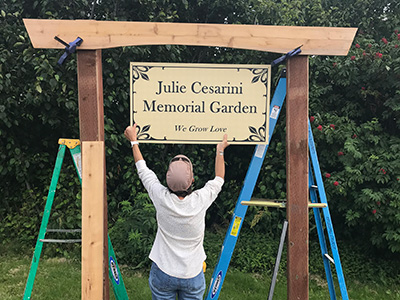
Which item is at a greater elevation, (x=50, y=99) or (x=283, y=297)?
(x=50, y=99)

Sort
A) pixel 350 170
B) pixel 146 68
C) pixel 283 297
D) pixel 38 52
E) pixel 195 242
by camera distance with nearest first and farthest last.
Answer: pixel 195 242 < pixel 146 68 < pixel 283 297 < pixel 350 170 < pixel 38 52

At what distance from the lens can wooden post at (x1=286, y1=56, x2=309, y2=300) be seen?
2.45 metres

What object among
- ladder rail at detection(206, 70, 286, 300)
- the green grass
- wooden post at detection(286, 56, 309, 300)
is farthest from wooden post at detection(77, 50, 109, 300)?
the green grass

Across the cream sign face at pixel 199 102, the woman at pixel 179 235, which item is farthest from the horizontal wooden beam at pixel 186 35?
the woman at pixel 179 235

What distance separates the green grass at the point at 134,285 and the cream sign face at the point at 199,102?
2212 millimetres

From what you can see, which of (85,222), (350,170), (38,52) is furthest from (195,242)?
(38,52)

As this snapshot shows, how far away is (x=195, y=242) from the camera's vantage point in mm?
2006

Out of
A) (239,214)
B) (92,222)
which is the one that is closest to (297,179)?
(239,214)

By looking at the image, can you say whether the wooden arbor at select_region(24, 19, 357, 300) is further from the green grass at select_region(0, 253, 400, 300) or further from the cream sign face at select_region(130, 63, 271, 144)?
the green grass at select_region(0, 253, 400, 300)

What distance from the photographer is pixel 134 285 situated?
154 inches

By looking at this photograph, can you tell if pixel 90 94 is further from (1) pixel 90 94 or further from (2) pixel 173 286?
(2) pixel 173 286

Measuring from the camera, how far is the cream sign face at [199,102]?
94.7 inches

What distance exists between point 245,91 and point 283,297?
8.39ft

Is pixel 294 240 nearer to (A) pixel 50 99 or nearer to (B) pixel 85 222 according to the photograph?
(B) pixel 85 222
